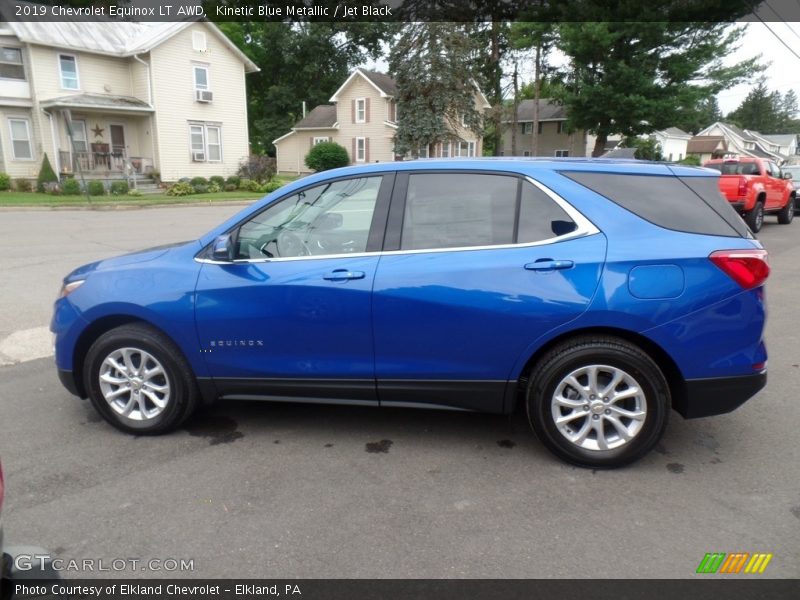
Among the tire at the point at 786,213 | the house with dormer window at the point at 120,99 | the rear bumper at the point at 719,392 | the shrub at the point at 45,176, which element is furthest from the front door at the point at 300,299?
the shrub at the point at 45,176

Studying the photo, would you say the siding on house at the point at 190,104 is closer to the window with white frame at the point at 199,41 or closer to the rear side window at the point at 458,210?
the window with white frame at the point at 199,41

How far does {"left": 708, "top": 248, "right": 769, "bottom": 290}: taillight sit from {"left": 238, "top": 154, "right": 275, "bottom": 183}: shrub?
28.9m

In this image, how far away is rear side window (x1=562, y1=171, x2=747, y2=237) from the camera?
3.44m

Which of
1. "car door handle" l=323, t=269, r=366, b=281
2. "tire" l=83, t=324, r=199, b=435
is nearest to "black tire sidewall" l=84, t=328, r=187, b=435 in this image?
"tire" l=83, t=324, r=199, b=435

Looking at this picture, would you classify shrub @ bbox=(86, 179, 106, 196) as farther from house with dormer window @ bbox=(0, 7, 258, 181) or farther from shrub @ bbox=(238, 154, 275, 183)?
shrub @ bbox=(238, 154, 275, 183)

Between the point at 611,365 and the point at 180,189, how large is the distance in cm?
2498

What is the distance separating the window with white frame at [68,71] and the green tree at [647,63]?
68.7 feet

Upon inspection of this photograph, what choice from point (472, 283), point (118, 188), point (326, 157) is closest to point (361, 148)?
point (326, 157)

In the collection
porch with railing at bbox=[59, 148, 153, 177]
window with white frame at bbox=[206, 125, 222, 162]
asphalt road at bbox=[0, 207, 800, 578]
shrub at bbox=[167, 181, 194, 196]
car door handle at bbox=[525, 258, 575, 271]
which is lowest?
asphalt road at bbox=[0, 207, 800, 578]

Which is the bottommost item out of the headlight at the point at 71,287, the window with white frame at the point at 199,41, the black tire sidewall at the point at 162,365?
the black tire sidewall at the point at 162,365

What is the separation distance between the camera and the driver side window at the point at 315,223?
3.75 m

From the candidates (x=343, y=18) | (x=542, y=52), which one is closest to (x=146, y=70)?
(x=542, y=52)

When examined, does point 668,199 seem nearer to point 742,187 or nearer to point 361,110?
point 742,187

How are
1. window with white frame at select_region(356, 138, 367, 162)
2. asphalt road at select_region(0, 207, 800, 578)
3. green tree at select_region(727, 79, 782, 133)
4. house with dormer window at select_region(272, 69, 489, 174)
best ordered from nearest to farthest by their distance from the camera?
asphalt road at select_region(0, 207, 800, 578)
house with dormer window at select_region(272, 69, 489, 174)
window with white frame at select_region(356, 138, 367, 162)
green tree at select_region(727, 79, 782, 133)
